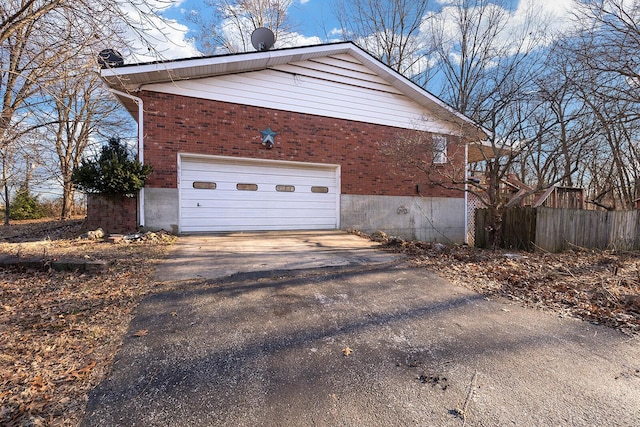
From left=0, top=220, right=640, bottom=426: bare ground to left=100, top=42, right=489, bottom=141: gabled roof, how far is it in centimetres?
367

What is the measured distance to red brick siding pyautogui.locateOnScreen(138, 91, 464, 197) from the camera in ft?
24.9

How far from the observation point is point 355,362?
2.22m

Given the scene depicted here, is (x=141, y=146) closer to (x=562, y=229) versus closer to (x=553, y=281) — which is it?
(x=553, y=281)

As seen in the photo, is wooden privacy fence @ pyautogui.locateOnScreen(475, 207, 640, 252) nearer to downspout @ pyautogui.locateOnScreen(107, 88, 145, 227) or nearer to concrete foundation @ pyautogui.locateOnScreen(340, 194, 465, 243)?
concrete foundation @ pyautogui.locateOnScreen(340, 194, 465, 243)

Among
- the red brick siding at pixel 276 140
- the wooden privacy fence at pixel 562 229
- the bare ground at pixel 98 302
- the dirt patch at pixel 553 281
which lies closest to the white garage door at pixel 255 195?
the red brick siding at pixel 276 140

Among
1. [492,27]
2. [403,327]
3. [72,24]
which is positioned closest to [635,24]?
[492,27]

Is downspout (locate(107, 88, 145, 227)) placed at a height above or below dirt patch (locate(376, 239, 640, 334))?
above

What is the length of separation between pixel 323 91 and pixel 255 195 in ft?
12.8

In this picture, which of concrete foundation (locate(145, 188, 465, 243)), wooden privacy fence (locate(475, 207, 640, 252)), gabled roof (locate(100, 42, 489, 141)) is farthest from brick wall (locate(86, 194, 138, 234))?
wooden privacy fence (locate(475, 207, 640, 252))

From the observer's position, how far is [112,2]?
4320 millimetres

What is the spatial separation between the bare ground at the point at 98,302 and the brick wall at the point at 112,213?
823 millimetres

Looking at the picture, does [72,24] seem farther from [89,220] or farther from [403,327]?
[403,327]

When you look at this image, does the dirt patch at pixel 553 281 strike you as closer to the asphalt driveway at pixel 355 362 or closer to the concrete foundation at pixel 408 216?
the asphalt driveway at pixel 355 362

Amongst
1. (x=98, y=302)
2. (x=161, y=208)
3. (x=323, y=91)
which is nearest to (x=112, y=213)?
(x=161, y=208)
